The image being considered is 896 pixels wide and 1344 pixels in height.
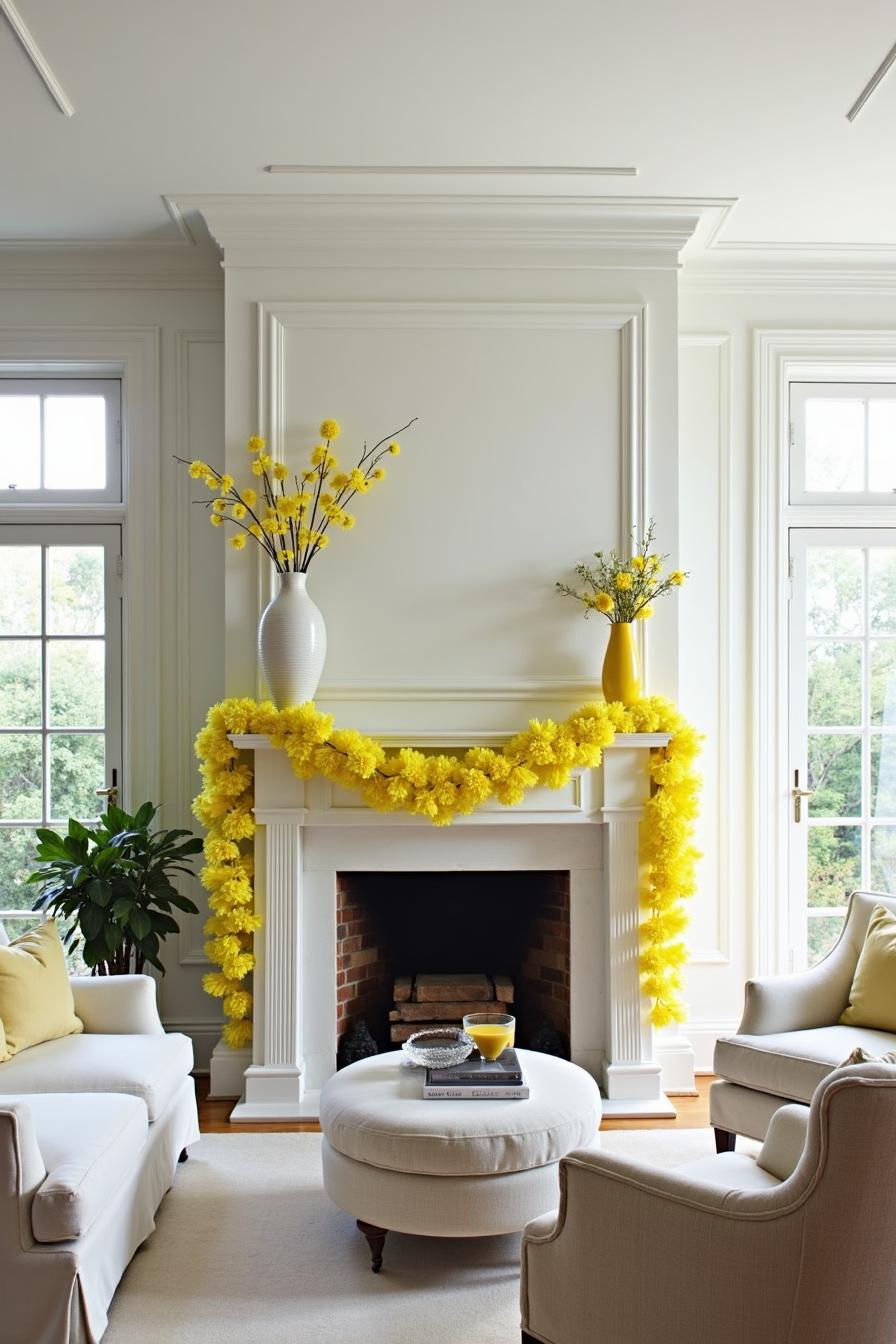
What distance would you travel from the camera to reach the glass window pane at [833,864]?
420 centimetres

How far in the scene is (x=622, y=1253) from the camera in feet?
6.04

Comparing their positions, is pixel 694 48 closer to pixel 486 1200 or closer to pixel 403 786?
pixel 403 786

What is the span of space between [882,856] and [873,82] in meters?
2.73

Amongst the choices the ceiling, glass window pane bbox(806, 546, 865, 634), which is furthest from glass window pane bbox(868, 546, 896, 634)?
the ceiling

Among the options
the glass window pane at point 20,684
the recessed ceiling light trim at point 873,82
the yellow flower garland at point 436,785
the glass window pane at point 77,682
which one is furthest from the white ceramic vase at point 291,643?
the recessed ceiling light trim at point 873,82

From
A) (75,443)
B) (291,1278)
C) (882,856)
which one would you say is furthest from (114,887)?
(882,856)

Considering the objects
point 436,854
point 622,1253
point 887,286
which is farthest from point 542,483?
point 622,1253

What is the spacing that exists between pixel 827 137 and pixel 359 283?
1542 mm

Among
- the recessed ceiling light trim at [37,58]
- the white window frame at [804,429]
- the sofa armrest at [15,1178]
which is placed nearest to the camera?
the sofa armrest at [15,1178]

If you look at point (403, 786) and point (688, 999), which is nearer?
point (403, 786)

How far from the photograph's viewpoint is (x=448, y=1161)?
2402 millimetres

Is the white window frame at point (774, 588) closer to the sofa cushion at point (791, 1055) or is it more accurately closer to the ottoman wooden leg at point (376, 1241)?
the sofa cushion at point (791, 1055)

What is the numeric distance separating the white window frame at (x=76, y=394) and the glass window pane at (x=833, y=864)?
3.00 meters

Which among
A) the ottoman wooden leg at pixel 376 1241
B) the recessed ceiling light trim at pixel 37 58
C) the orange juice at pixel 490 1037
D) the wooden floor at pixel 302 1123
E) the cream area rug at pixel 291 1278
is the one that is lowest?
the wooden floor at pixel 302 1123
